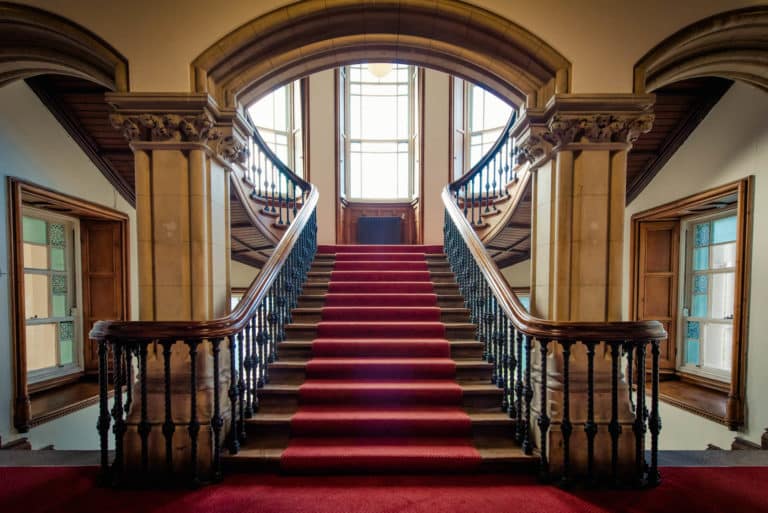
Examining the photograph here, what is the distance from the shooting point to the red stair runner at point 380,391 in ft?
6.37

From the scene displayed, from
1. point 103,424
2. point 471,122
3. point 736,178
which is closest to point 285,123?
point 471,122

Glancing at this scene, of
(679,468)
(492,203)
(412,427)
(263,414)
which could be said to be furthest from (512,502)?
(492,203)

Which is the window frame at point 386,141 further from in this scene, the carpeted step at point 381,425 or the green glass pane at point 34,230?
the carpeted step at point 381,425

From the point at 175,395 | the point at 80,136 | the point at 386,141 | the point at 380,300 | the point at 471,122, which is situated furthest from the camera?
the point at 386,141

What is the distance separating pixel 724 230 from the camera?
3.68m

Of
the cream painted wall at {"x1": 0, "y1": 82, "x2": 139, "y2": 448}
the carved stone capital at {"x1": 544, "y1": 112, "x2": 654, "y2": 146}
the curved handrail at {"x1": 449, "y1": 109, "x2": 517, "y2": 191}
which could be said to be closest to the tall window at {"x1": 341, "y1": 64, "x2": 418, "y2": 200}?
the curved handrail at {"x1": 449, "y1": 109, "x2": 517, "y2": 191}

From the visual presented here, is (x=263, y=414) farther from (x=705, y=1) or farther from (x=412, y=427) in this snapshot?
(x=705, y=1)

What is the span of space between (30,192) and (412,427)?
367 cm

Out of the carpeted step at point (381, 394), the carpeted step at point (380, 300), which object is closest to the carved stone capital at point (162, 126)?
the carpeted step at point (381, 394)

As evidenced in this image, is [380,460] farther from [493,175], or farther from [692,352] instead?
[692,352]

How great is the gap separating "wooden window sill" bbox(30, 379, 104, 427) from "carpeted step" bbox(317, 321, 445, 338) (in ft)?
8.22

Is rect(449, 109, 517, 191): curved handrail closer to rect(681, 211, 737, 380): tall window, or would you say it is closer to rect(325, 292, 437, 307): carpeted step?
rect(325, 292, 437, 307): carpeted step

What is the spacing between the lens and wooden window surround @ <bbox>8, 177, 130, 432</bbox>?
2.99m

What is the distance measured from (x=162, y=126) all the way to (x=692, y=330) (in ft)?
16.9
